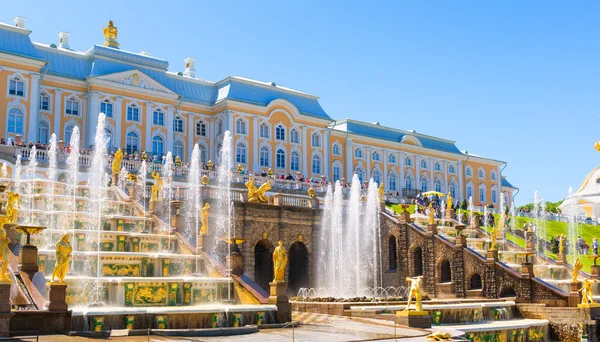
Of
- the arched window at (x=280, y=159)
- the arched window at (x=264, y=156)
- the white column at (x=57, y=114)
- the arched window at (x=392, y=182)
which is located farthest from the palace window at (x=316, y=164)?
the white column at (x=57, y=114)

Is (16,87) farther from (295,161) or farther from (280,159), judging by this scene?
(295,161)

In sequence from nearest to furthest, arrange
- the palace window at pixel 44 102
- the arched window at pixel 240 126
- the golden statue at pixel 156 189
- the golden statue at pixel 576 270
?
the golden statue at pixel 576 270
the golden statue at pixel 156 189
the palace window at pixel 44 102
the arched window at pixel 240 126

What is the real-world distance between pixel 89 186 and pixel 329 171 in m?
32.0

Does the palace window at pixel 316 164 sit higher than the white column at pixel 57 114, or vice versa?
the white column at pixel 57 114

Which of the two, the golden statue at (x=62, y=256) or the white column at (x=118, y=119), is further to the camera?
the white column at (x=118, y=119)

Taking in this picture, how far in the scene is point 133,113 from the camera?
50.5 m

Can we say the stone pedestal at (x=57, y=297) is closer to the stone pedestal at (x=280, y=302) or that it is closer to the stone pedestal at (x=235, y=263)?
the stone pedestal at (x=280, y=302)

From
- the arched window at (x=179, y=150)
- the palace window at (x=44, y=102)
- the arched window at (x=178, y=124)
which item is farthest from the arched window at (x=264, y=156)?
the palace window at (x=44, y=102)

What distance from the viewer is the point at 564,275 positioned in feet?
122

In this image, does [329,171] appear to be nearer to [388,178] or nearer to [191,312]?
[388,178]

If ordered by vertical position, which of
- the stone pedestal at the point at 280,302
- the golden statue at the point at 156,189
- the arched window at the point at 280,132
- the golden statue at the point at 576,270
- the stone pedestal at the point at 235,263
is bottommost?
the stone pedestal at the point at 280,302

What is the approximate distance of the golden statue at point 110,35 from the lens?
5301 cm

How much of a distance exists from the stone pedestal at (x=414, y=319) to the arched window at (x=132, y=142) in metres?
33.2

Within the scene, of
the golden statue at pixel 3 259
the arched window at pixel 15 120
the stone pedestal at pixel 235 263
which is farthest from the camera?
the arched window at pixel 15 120
